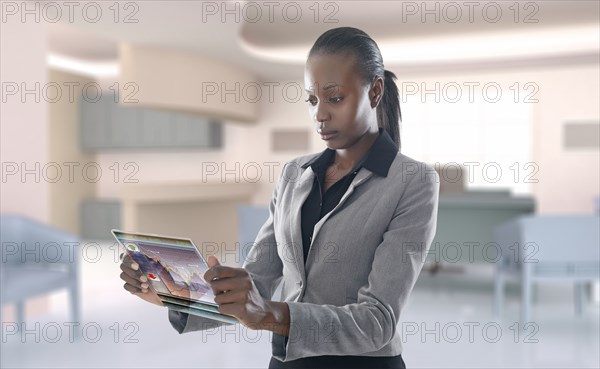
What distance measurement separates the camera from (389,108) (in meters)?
1.36

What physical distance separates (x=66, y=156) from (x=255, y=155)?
3.23m

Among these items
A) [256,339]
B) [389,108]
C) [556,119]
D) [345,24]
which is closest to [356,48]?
[389,108]

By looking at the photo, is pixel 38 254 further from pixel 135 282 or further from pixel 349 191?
pixel 349 191

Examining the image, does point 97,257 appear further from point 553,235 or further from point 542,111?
point 542,111

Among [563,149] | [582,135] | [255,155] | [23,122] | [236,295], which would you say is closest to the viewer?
[236,295]

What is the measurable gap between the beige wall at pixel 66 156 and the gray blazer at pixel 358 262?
908cm

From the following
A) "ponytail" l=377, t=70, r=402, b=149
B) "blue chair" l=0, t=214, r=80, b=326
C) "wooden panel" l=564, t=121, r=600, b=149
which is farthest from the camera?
"wooden panel" l=564, t=121, r=600, b=149

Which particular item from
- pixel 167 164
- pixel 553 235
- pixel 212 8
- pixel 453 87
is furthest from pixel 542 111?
pixel 167 164

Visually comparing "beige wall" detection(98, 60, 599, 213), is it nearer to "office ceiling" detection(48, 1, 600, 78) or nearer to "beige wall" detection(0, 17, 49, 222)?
"office ceiling" detection(48, 1, 600, 78)

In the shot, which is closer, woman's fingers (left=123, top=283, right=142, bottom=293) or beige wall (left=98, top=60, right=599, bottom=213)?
woman's fingers (left=123, top=283, right=142, bottom=293)

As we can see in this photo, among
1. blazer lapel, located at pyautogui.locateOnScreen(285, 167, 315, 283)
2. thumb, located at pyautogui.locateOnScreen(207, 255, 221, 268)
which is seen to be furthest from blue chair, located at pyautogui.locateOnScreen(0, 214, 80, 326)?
thumb, located at pyautogui.locateOnScreen(207, 255, 221, 268)

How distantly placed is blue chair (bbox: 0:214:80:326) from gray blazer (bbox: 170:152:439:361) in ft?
11.2

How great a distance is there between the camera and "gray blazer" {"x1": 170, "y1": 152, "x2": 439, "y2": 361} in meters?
1.03

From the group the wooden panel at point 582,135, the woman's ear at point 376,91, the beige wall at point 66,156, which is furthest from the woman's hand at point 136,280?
the beige wall at point 66,156
